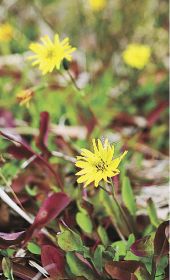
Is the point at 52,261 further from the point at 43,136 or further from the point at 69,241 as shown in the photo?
the point at 43,136

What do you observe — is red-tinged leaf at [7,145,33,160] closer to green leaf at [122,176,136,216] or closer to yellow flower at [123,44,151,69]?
green leaf at [122,176,136,216]

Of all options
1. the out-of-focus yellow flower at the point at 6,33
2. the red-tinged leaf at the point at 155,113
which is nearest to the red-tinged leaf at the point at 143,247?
the red-tinged leaf at the point at 155,113

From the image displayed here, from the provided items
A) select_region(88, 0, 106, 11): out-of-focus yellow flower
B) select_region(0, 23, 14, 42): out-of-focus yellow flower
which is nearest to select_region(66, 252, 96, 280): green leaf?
select_region(0, 23, 14, 42): out-of-focus yellow flower

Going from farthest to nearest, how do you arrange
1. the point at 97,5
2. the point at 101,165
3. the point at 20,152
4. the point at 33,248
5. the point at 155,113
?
the point at 97,5 < the point at 155,113 < the point at 20,152 < the point at 33,248 < the point at 101,165

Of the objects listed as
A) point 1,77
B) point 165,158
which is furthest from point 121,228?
point 1,77

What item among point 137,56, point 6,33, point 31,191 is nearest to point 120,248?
point 31,191

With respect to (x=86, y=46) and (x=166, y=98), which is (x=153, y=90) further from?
(x=86, y=46)

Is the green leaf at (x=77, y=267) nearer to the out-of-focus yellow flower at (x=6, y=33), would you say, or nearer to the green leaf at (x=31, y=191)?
the green leaf at (x=31, y=191)
